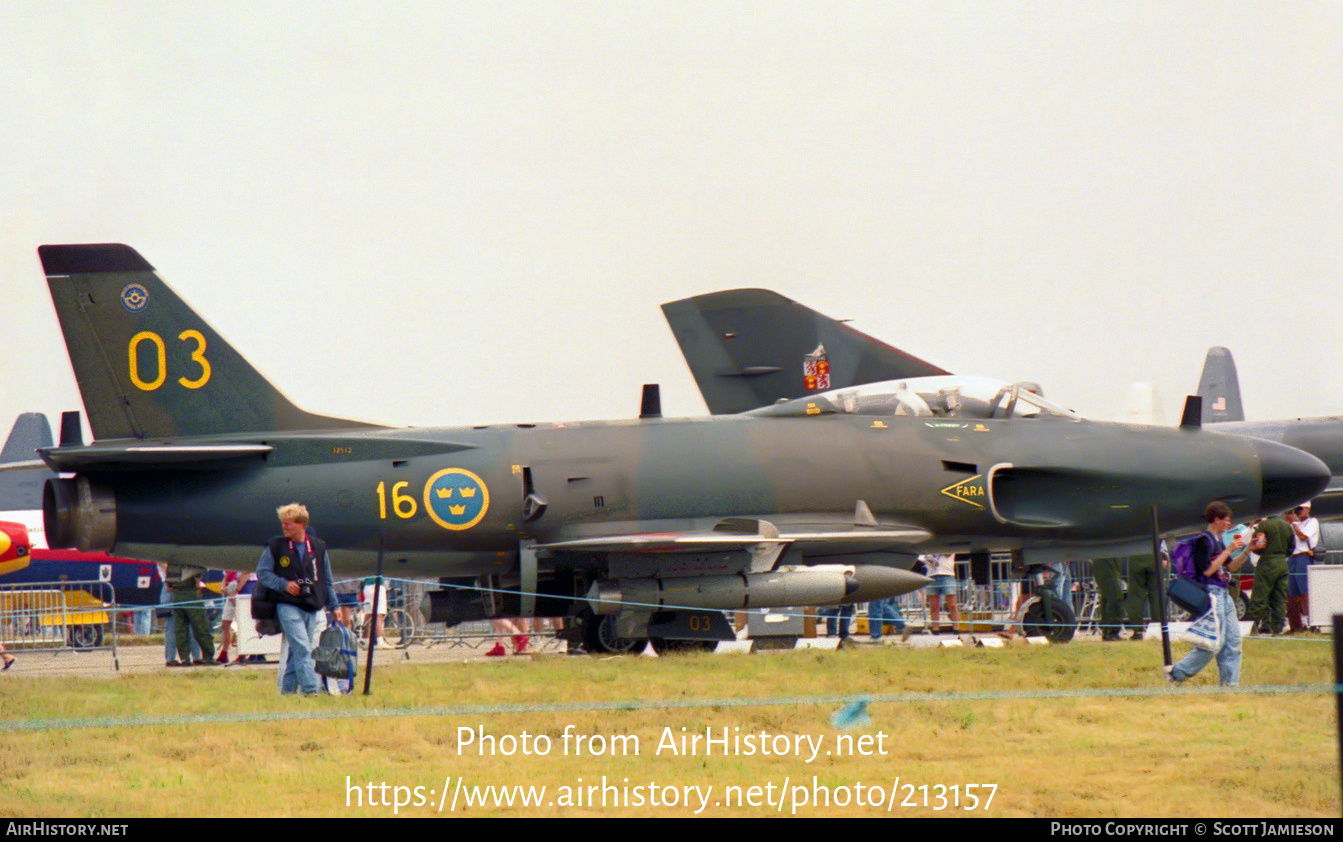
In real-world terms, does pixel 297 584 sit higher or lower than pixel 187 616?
higher

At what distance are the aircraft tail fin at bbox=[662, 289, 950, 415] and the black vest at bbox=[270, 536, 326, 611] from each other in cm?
1016

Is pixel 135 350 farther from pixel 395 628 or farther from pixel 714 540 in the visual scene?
pixel 395 628

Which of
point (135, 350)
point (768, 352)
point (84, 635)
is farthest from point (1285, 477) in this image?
point (84, 635)

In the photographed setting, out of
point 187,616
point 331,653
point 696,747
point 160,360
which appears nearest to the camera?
point 696,747

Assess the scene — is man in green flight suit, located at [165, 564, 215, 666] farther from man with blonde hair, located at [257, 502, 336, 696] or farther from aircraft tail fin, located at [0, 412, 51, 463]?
aircraft tail fin, located at [0, 412, 51, 463]

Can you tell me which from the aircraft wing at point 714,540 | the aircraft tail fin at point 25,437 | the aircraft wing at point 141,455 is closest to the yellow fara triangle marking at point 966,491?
the aircraft wing at point 714,540

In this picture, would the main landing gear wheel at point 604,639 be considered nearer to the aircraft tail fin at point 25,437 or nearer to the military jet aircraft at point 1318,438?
the military jet aircraft at point 1318,438

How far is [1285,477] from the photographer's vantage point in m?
14.0

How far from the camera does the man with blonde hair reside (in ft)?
32.9

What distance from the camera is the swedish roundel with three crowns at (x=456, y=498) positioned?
43.3 feet

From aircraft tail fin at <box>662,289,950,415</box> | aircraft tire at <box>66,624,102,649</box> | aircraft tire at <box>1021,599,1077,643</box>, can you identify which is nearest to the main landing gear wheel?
aircraft tire at <box>1021,599,1077,643</box>

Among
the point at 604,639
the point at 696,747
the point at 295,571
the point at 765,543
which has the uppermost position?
the point at 295,571

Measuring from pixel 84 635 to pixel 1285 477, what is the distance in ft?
60.3
